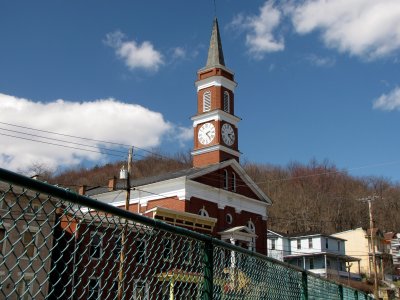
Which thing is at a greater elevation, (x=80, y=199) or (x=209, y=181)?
(x=209, y=181)

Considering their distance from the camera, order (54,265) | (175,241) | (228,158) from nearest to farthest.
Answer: (54,265) → (175,241) → (228,158)

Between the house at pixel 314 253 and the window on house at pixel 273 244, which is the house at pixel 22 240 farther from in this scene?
the window on house at pixel 273 244

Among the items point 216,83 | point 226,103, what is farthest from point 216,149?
point 216,83

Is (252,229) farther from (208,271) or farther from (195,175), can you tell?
(208,271)

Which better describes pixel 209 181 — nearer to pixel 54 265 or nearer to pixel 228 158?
pixel 228 158

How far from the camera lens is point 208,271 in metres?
4.27

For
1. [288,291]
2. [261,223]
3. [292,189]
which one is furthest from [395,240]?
[288,291]

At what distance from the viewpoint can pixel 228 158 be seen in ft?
138

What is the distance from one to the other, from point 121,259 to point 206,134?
3857 centimetres

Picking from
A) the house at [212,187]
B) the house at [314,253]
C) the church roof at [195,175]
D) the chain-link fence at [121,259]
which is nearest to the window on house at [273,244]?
the house at [314,253]

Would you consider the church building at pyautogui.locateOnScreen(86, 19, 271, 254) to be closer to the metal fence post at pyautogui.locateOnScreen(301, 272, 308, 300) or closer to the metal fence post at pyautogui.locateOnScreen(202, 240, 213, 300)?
the metal fence post at pyautogui.locateOnScreen(301, 272, 308, 300)

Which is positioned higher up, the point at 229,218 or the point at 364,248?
the point at 364,248

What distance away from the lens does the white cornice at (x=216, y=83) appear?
43.8 metres

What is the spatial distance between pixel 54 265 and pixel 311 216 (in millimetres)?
88118
